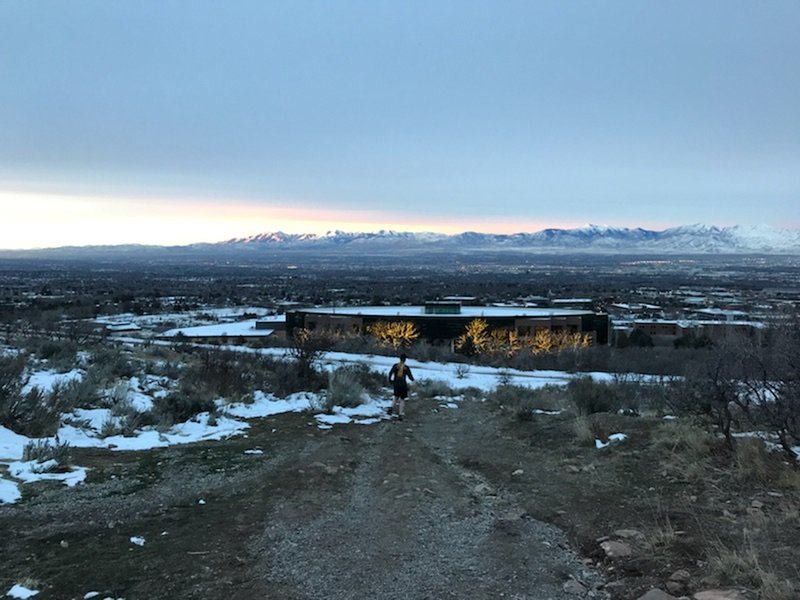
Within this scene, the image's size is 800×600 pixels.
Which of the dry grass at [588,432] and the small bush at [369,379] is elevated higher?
the dry grass at [588,432]

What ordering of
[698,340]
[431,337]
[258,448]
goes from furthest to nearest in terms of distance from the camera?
[431,337] → [698,340] → [258,448]

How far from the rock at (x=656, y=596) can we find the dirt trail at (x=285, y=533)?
13.3 inches

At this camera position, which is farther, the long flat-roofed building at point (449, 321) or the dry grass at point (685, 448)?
the long flat-roofed building at point (449, 321)

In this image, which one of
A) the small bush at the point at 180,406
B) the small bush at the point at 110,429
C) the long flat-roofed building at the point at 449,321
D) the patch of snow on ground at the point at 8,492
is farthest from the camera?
the long flat-roofed building at the point at 449,321

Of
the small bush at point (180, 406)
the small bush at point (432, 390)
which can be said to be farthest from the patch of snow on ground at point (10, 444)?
the small bush at point (432, 390)

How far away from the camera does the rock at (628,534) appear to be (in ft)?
19.3

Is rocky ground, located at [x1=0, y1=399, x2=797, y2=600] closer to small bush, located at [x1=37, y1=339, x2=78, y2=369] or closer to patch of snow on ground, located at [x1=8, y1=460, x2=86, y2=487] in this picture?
patch of snow on ground, located at [x1=8, y1=460, x2=86, y2=487]

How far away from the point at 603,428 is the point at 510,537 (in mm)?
5028

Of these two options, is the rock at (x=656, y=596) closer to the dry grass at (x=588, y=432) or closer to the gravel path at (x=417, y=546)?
the gravel path at (x=417, y=546)

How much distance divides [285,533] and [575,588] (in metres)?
2.59

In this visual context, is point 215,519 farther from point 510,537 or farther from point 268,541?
point 510,537

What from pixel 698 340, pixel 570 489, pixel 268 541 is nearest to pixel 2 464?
pixel 268 541

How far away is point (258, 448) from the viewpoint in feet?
31.7

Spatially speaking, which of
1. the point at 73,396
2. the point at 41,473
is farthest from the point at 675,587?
the point at 73,396
